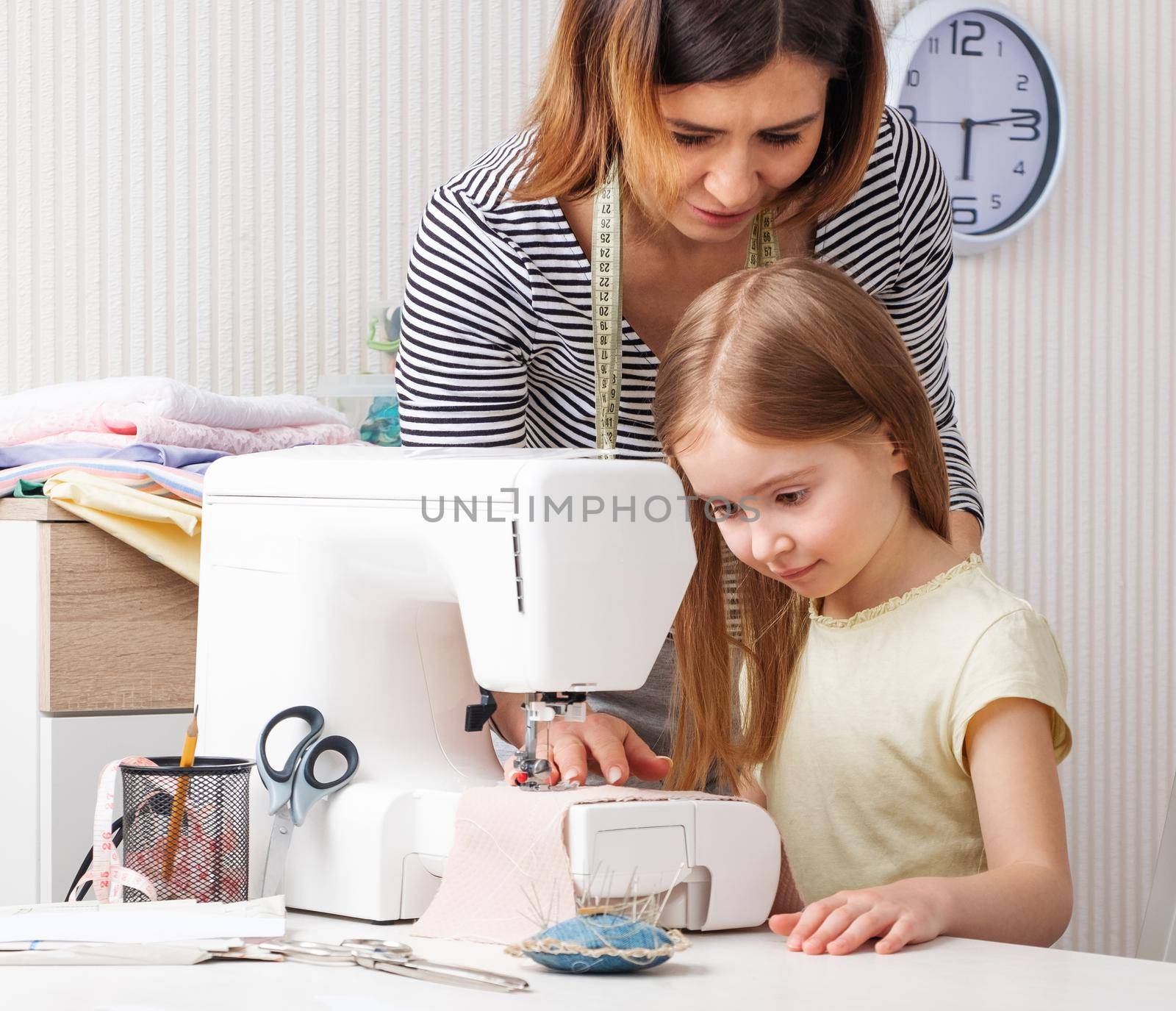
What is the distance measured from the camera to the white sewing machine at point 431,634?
2.78 feet

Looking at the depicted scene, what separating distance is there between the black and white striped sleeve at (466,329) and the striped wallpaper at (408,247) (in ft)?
3.35

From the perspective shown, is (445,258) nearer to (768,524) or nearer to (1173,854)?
(768,524)

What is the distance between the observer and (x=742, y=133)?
3.57 feet

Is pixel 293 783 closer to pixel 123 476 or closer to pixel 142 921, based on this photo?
pixel 142 921

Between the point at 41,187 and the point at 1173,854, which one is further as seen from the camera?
the point at 41,187

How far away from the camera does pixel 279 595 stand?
3.23 feet

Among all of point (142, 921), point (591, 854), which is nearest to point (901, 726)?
point (591, 854)

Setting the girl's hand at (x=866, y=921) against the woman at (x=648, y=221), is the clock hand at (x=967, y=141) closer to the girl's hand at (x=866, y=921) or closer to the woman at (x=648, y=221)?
the woman at (x=648, y=221)

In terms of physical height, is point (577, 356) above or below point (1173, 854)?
above

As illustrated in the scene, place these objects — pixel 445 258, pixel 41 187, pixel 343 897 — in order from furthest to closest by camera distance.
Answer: pixel 41 187
pixel 445 258
pixel 343 897

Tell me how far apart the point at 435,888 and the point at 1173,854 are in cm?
77

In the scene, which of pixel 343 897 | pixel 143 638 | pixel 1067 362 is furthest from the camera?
pixel 1067 362

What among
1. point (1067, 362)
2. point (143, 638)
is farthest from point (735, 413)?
point (1067, 362)

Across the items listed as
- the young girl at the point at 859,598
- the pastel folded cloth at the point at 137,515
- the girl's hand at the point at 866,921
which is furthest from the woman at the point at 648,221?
the pastel folded cloth at the point at 137,515
